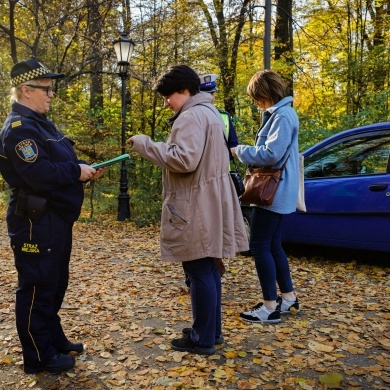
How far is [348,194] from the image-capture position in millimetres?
5070

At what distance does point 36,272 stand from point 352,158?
396 centimetres

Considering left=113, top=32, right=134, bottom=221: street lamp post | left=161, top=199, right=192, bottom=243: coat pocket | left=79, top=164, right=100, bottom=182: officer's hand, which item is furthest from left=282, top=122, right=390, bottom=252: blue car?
left=113, top=32, right=134, bottom=221: street lamp post

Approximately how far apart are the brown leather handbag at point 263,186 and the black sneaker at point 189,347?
3.83ft

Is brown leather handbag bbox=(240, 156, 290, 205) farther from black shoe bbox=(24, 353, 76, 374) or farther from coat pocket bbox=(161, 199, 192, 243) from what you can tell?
black shoe bbox=(24, 353, 76, 374)

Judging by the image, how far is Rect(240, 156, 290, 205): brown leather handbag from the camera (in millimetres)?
3479

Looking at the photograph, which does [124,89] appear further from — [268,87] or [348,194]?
[268,87]

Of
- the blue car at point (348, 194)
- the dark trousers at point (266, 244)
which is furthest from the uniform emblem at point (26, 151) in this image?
the blue car at point (348, 194)

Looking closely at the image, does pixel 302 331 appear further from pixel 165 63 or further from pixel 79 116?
pixel 165 63

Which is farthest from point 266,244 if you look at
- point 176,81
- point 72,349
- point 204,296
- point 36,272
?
point 36,272

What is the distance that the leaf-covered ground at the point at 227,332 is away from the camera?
2.86 metres

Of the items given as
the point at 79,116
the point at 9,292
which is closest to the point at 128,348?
the point at 9,292

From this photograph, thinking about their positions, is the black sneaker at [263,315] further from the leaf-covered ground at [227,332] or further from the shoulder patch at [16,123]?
the shoulder patch at [16,123]

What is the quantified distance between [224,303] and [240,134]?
21.0ft

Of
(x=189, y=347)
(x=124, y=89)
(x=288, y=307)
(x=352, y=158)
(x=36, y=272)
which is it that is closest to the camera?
(x=36, y=272)
